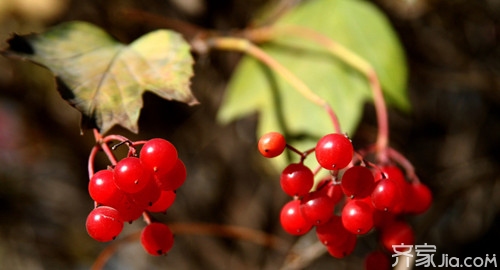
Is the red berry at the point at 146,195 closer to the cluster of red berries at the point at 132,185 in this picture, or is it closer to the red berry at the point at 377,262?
the cluster of red berries at the point at 132,185

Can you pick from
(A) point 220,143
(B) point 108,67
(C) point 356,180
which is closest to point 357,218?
(C) point 356,180

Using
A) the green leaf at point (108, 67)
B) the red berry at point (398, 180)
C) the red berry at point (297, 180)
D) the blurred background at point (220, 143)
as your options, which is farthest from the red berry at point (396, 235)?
the blurred background at point (220, 143)

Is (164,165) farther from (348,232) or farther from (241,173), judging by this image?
(241,173)

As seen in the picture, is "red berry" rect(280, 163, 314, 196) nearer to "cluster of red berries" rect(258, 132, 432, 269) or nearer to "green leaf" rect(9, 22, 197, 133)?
"cluster of red berries" rect(258, 132, 432, 269)

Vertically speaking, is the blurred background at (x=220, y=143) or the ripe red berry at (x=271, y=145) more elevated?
the ripe red berry at (x=271, y=145)

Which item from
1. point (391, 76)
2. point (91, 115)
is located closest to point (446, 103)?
point (391, 76)

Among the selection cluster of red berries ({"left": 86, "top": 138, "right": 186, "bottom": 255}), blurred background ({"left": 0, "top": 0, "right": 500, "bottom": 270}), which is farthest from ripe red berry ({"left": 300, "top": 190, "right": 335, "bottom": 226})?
blurred background ({"left": 0, "top": 0, "right": 500, "bottom": 270})

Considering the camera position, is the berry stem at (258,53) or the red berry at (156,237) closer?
the red berry at (156,237)
